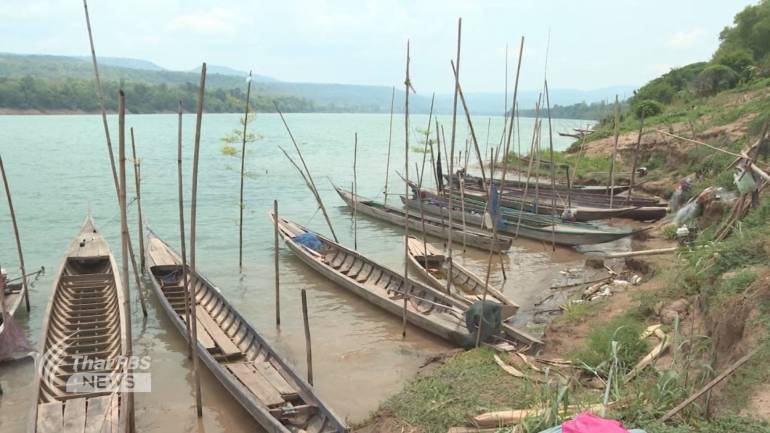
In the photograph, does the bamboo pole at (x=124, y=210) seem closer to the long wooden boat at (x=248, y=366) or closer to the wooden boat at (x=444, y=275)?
the long wooden boat at (x=248, y=366)

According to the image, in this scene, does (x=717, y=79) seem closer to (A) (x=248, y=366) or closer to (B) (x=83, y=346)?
(A) (x=248, y=366)

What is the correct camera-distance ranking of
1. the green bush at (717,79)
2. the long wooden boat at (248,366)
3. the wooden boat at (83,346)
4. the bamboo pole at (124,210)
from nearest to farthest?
the bamboo pole at (124,210), the wooden boat at (83,346), the long wooden boat at (248,366), the green bush at (717,79)

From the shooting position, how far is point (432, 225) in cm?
1658

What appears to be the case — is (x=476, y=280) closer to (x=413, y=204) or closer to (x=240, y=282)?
(x=240, y=282)

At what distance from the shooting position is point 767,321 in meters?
Answer: 5.01

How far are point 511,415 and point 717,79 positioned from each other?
29422mm

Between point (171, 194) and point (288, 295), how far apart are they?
14601mm

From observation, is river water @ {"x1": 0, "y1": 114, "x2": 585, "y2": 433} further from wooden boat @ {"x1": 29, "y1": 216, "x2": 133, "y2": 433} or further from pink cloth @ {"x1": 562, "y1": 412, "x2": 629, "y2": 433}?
pink cloth @ {"x1": 562, "y1": 412, "x2": 629, "y2": 433}

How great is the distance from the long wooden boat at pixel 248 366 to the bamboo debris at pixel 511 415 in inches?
53.1

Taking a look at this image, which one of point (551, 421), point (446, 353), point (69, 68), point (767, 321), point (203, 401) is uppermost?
point (69, 68)

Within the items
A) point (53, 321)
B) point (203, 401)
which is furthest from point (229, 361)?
point (53, 321)

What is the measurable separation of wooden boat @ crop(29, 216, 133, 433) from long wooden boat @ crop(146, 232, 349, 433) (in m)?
0.93

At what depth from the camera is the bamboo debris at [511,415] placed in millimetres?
4844

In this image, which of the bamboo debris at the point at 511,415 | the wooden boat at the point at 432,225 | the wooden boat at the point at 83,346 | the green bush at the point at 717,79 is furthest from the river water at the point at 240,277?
the green bush at the point at 717,79
